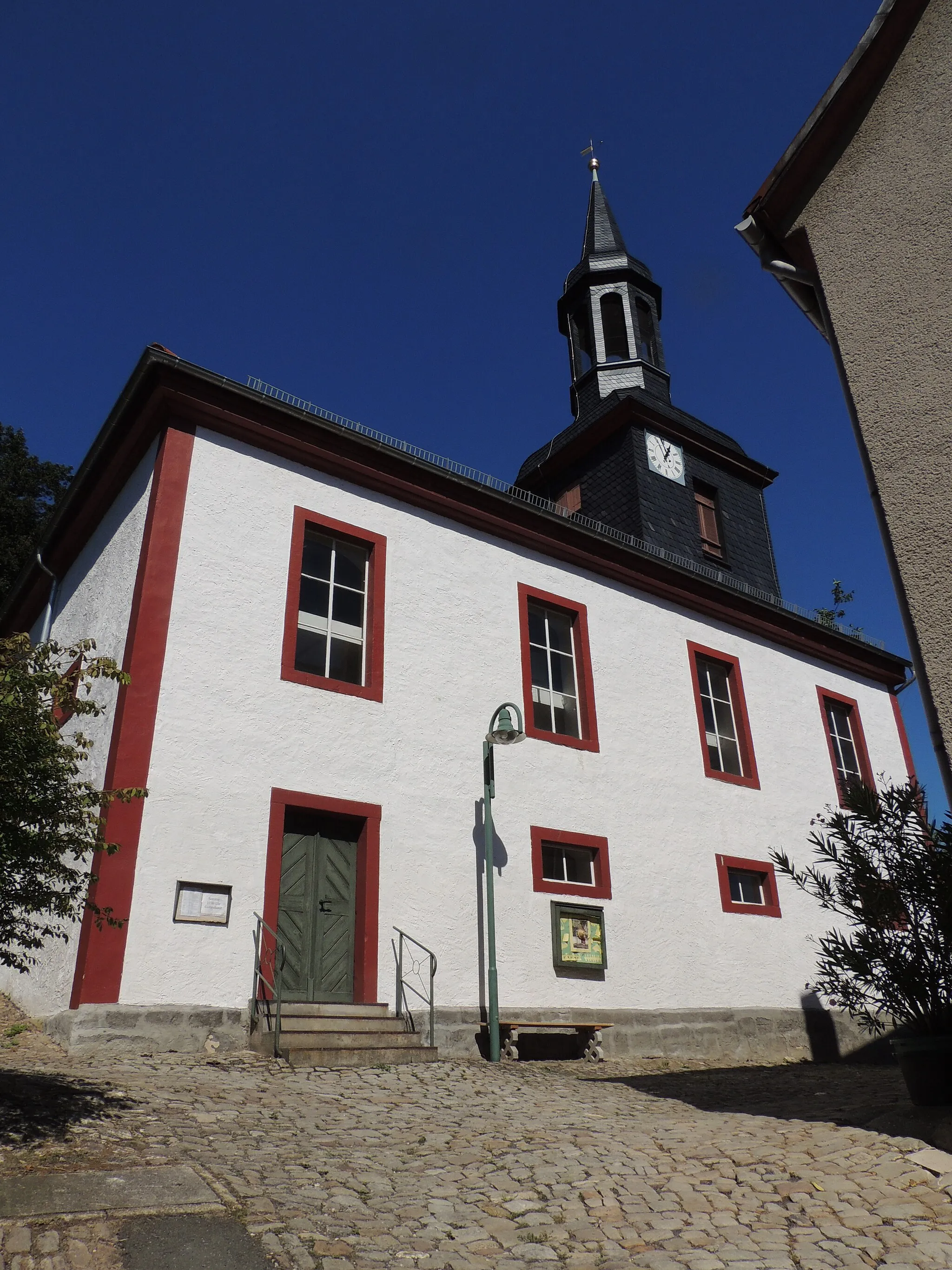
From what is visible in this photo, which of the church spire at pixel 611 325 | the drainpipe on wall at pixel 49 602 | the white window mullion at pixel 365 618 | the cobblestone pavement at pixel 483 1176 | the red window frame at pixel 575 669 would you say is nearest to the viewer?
the cobblestone pavement at pixel 483 1176

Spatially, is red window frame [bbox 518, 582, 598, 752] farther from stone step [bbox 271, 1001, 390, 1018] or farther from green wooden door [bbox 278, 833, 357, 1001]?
stone step [bbox 271, 1001, 390, 1018]

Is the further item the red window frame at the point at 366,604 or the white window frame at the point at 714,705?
the white window frame at the point at 714,705

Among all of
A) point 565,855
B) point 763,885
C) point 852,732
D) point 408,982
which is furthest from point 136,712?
point 852,732

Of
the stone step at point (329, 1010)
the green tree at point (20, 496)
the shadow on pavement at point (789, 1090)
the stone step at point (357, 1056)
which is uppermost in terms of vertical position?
the green tree at point (20, 496)

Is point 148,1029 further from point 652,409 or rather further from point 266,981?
point 652,409

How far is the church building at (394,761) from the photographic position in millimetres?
8805

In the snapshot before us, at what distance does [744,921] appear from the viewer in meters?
13.4

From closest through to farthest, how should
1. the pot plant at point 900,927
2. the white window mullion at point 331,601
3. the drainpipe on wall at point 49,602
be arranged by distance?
the pot plant at point 900,927 < the white window mullion at point 331,601 < the drainpipe on wall at point 49,602

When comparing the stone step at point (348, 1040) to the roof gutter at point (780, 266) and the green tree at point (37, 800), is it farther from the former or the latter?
the roof gutter at point (780, 266)

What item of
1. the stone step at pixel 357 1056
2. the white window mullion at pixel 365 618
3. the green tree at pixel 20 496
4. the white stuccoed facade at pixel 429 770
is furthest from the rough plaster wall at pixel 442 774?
the green tree at pixel 20 496

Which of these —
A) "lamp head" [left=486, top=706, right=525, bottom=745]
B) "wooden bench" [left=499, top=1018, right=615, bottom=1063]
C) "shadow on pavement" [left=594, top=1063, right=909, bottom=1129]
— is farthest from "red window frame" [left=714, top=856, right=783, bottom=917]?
"lamp head" [left=486, top=706, right=525, bottom=745]

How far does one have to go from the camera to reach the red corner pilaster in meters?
8.13

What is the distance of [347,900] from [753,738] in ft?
25.4

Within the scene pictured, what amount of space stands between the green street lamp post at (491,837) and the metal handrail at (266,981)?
87.2 inches
